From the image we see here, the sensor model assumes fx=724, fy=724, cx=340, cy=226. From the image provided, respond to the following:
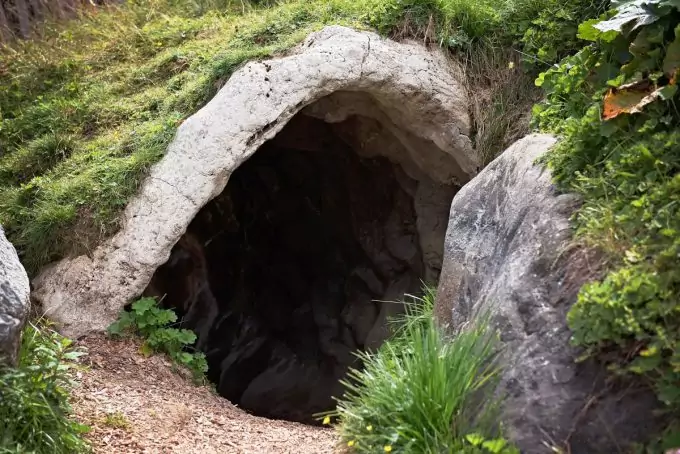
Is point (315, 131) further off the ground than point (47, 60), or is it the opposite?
point (47, 60)

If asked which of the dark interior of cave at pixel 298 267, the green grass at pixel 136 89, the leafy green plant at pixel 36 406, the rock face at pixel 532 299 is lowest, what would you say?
the dark interior of cave at pixel 298 267

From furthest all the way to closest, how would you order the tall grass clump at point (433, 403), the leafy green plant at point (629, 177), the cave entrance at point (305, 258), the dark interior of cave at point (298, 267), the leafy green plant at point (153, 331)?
the dark interior of cave at point (298, 267), the cave entrance at point (305, 258), the leafy green plant at point (153, 331), the tall grass clump at point (433, 403), the leafy green plant at point (629, 177)

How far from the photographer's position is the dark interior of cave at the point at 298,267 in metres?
7.65

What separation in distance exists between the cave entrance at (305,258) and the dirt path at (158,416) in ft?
6.25

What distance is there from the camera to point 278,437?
4.74m

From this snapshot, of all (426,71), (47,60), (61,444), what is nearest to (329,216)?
(426,71)

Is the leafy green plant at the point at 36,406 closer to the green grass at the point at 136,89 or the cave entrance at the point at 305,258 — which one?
the green grass at the point at 136,89

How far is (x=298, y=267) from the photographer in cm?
859

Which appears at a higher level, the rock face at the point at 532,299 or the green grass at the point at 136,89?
the green grass at the point at 136,89

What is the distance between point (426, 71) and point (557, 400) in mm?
3611

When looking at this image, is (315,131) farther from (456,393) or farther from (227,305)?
(456,393)

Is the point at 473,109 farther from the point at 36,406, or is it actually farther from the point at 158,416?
the point at 36,406

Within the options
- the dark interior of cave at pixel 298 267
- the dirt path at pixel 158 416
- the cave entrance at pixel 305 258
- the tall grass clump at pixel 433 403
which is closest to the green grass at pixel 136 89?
the dirt path at pixel 158 416

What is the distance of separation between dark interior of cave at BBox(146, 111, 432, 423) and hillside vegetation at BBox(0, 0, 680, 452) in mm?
1517
